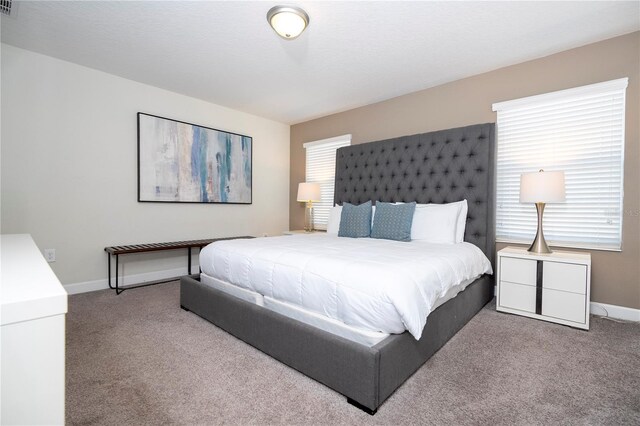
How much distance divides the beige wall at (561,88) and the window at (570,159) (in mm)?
73

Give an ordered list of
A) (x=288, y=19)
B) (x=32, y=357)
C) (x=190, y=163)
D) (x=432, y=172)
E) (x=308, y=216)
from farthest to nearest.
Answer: (x=308, y=216) < (x=190, y=163) < (x=432, y=172) < (x=288, y=19) < (x=32, y=357)

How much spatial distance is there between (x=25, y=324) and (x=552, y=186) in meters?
3.12

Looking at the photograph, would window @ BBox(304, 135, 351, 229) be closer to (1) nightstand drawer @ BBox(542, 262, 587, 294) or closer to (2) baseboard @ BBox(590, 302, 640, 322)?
(1) nightstand drawer @ BBox(542, 262, 587, 294)

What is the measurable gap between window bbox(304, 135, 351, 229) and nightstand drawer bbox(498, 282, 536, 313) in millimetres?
2560

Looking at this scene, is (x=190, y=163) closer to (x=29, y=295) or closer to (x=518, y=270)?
(x=29, y=295)

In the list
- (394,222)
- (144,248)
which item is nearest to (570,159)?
(394,222)

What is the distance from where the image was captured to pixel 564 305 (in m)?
2.36

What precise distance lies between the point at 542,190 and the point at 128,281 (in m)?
4.27

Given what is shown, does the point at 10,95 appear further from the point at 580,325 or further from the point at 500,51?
the point at 580,325

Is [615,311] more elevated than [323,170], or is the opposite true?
[323,170]

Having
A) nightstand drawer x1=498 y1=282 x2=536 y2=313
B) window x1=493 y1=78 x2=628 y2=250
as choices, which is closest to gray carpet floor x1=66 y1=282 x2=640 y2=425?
nightstand drawer x1=498 y1=282 x2=536 y2=313

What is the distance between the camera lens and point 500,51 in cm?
268

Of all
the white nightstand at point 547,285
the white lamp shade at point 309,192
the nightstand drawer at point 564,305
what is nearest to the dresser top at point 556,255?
the white nightstand at point 547,285

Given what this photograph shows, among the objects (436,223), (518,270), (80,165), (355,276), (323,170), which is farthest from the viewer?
(323,170)
